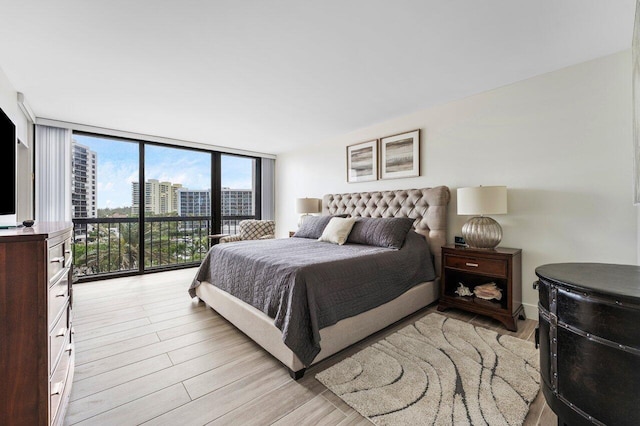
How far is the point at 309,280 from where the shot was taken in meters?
1.84

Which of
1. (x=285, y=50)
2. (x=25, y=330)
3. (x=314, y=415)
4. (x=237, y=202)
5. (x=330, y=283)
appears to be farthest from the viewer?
(x=237, y=202)

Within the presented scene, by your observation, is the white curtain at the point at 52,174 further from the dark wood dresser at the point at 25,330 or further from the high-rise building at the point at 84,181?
the dark wood dresser at the point at 25,330

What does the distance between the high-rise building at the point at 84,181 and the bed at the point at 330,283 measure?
2561 mm

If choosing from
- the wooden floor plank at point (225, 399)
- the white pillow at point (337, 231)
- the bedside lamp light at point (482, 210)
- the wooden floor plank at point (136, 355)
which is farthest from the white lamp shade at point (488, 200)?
the wooden floor plank at point (136, 355)

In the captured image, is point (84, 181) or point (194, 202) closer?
point (84, 181)

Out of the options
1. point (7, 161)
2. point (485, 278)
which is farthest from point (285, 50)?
point (485, 278)

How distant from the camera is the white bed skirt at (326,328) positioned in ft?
6.12

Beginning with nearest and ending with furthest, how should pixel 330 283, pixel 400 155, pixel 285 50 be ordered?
pixel 330 283 → pixel 285 50 → pixel 400 155

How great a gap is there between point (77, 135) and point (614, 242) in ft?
21.6

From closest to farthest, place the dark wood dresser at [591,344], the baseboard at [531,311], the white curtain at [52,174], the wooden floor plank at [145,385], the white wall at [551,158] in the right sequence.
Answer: the dark wood dresser at [591,344] < the wooden floor plank at [145,385] < the white wall at [551,158] < the baseboard at [531,311] < the white curtain at [52,174]

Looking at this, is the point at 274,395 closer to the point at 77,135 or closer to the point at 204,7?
the point at 204,7

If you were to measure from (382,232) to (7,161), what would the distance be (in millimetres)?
3163

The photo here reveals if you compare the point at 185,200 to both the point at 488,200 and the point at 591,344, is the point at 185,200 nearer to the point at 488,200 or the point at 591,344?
the point at 488,200

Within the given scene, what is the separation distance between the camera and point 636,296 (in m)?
0.97
